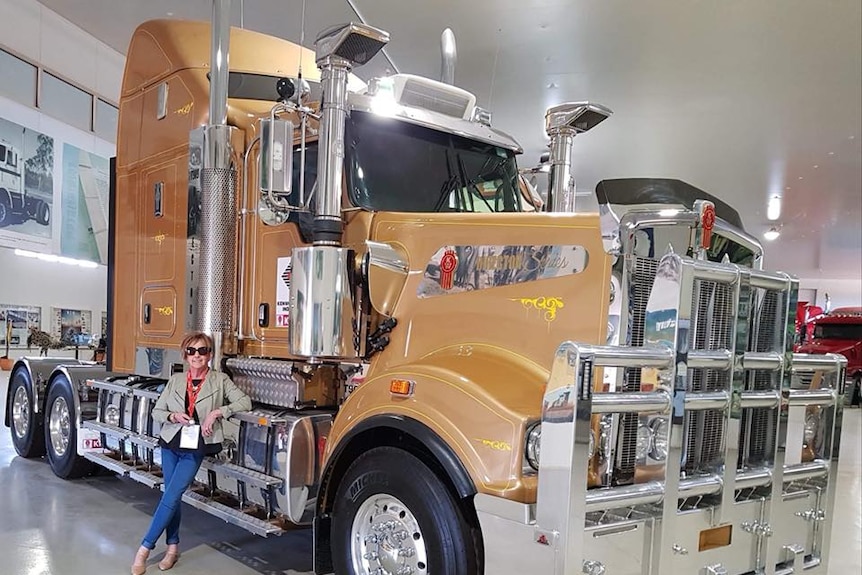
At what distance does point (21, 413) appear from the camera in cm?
675

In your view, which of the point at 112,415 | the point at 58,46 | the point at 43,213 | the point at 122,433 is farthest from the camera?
the point at 43,213

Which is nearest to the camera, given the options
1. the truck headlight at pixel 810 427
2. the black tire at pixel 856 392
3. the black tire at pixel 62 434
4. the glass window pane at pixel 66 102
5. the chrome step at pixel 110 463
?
the truck headlight at pixel 810 427

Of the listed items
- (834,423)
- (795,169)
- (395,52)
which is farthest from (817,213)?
(834,423)

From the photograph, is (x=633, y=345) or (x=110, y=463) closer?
(x=633, y=345)

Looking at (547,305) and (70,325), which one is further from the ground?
(547,305)

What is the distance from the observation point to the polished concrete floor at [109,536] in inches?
156

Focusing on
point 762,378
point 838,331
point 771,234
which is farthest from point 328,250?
point 771,234

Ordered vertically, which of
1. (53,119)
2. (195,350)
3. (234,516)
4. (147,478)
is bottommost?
(147,478)

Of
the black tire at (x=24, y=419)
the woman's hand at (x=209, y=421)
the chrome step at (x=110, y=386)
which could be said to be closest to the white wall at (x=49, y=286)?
the black tire at (x=24, y=419)

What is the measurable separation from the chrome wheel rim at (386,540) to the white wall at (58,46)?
31.7ft

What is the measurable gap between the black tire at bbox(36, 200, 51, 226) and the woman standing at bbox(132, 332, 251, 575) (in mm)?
8928

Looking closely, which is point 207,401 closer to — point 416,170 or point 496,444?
point 416,170

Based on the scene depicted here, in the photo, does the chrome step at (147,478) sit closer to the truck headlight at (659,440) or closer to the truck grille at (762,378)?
the truck headlight at (659,440)

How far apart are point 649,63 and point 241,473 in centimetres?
817
